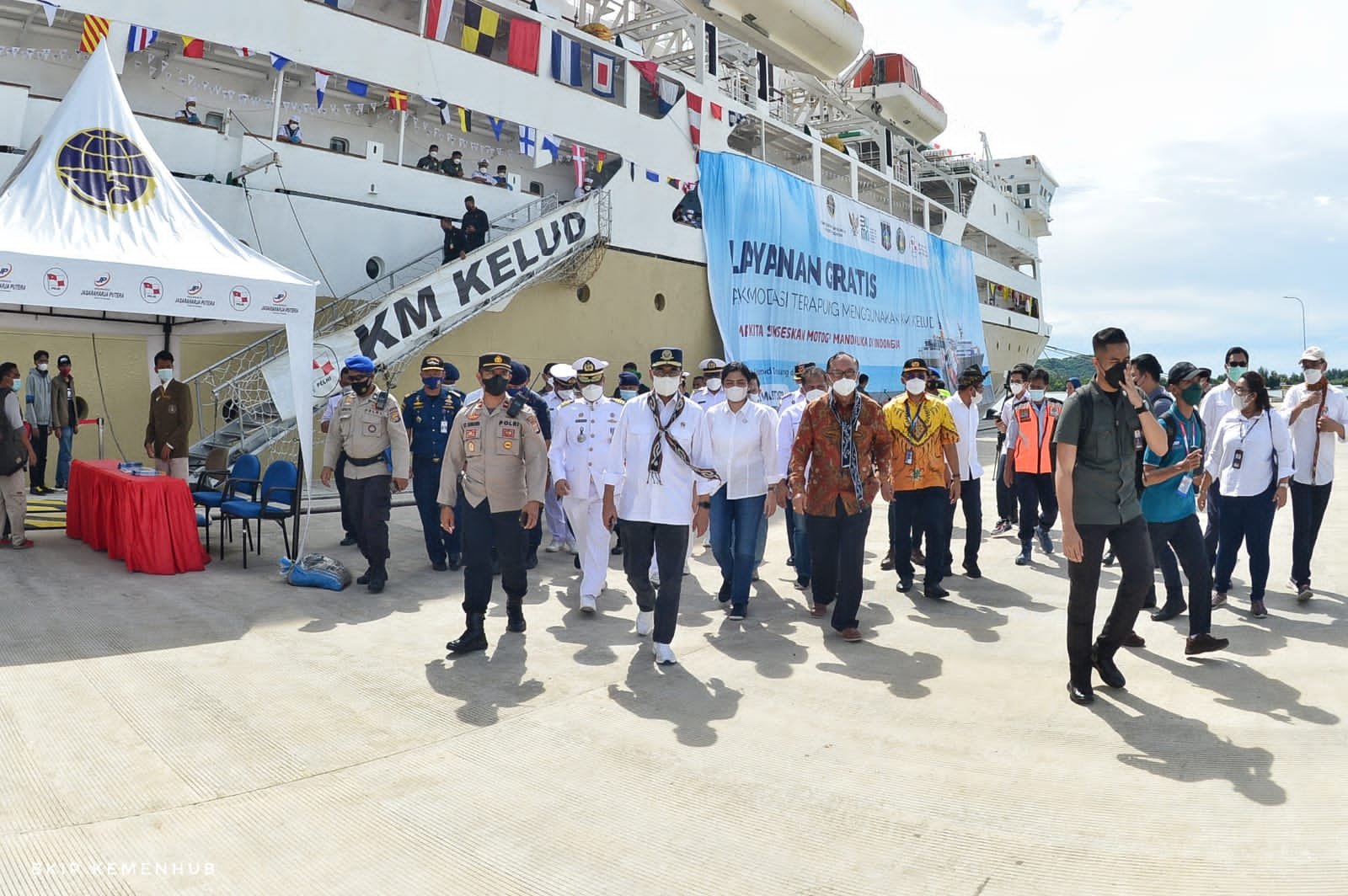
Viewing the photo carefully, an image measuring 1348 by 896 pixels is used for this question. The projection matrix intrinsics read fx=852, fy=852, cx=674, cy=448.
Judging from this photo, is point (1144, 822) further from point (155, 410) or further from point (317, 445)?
point (317, 445)

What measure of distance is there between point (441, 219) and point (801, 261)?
31.2ft

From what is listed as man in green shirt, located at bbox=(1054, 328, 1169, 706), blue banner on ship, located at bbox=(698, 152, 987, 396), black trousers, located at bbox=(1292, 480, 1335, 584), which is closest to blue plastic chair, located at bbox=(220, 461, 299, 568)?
man in green shirt, located at bbox=(1054, 328, 1169, 706)

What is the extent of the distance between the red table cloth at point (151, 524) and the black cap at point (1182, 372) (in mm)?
6619

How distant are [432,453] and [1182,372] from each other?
517 cm

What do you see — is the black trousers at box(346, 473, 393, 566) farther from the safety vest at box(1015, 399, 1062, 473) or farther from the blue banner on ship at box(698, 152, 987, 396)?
the blue banner on ship at box(698, 152, 987, 396)

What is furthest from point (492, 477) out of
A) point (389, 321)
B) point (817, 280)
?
point (817, 280)

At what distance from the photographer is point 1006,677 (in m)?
4.01

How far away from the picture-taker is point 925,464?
18.5 ft

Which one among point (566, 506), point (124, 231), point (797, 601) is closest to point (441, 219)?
point (124, 231)

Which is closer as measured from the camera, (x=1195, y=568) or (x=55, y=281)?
(x=1195, y=568)

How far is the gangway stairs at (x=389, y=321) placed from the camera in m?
8.95

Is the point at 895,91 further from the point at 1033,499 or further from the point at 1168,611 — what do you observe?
the point at 1168,611

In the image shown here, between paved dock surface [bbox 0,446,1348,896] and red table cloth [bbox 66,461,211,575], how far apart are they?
33.2 inches

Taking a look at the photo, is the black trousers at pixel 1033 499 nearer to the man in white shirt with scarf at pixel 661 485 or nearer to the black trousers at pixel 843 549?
the black trousers at pixel 843 549
